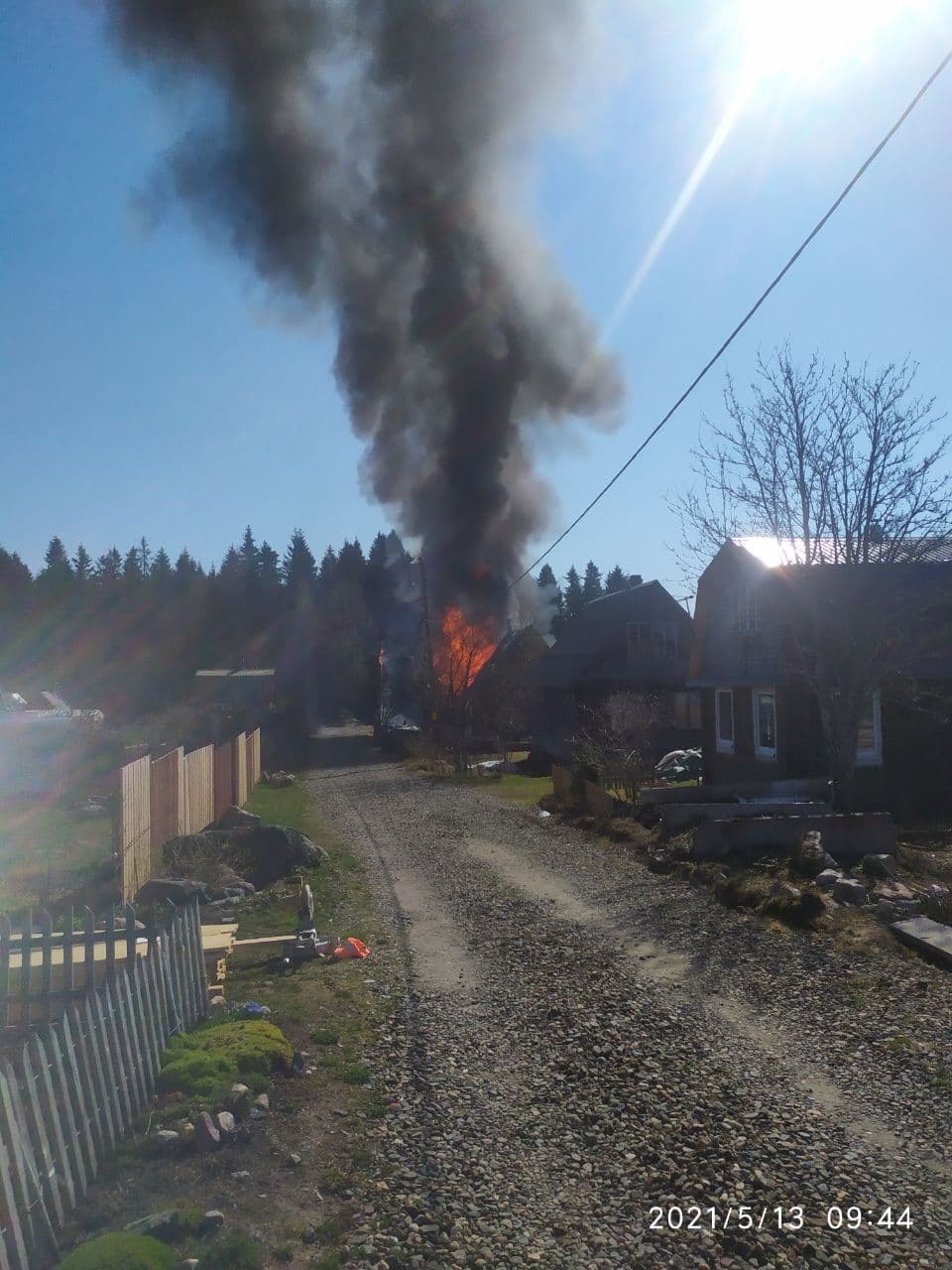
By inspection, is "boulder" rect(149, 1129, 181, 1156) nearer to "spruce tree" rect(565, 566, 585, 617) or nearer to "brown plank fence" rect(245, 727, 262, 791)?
"brown plank fence" rect(245, 727, 262, 791)

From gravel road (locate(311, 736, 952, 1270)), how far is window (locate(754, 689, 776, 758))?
34.2 feet

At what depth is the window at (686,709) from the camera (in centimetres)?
3241

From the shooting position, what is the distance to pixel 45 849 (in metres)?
14.9

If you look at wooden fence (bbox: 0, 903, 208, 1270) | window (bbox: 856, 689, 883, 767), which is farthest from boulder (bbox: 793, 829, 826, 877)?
window (bbox: 856, 689, 883, 767)

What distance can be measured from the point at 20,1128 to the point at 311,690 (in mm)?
51393

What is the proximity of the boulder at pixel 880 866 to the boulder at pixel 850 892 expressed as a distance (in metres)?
1.06

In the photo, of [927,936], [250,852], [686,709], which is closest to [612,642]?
[686,709]

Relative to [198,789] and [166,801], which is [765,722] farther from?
[166,801]

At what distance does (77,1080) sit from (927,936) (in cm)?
693

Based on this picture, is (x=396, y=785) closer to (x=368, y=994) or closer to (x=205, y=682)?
(x=368, y=994)

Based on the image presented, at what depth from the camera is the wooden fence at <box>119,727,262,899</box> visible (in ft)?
37.4

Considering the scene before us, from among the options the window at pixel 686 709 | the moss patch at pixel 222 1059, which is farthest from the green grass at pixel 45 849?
the window at pixel 686 709

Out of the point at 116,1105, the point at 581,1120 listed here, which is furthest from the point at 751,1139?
the point at 116,1105

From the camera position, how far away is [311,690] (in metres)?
54.6
